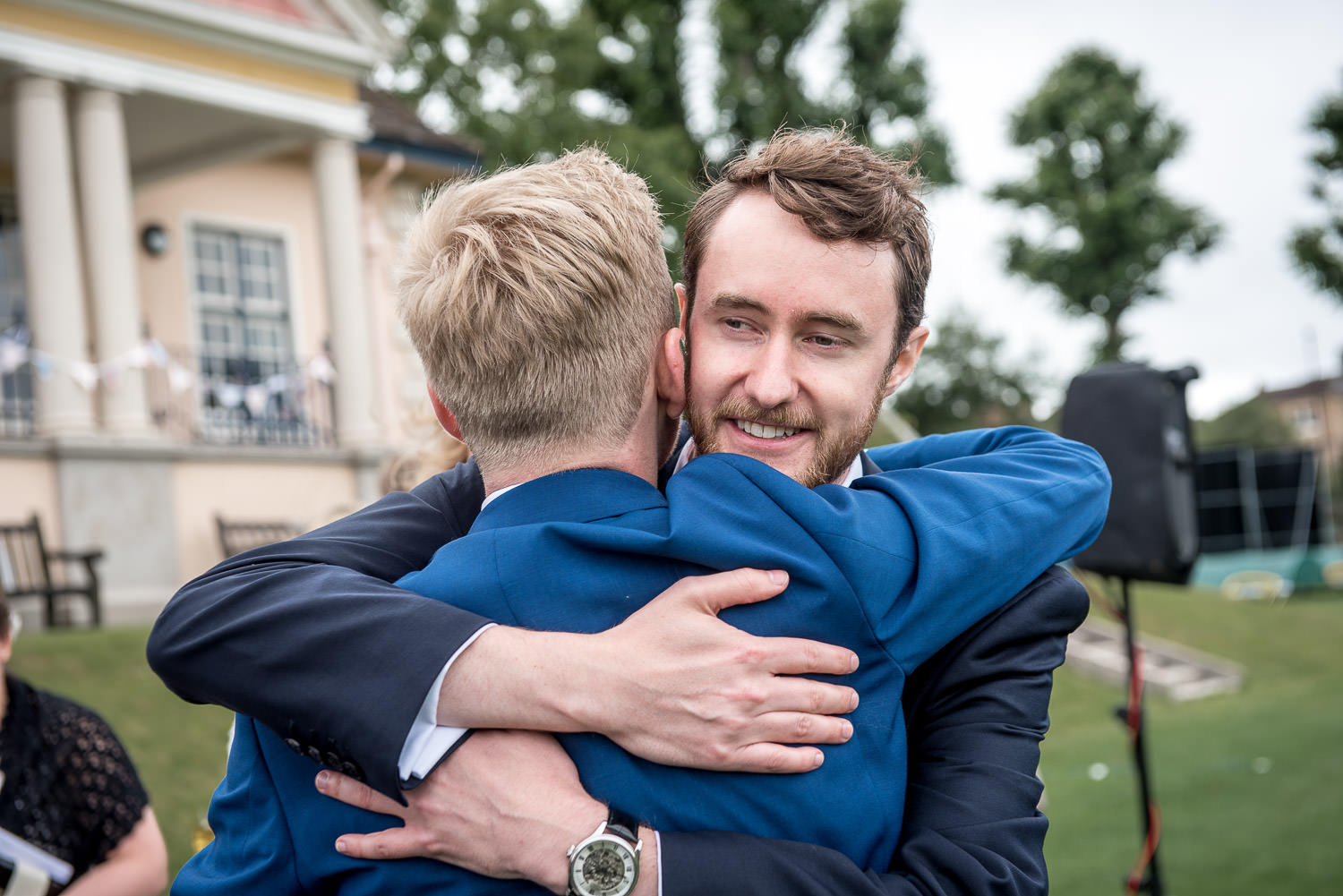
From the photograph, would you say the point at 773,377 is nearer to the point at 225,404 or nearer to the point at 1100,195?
the point at 225,404

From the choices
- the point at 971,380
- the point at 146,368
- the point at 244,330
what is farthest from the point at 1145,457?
the point at 971,380

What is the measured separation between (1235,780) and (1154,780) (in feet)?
2.25

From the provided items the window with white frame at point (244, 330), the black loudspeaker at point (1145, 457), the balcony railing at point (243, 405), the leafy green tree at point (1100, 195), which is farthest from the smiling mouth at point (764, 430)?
the leafy green tree at point (1100, 195)

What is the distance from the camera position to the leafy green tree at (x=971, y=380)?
133ft

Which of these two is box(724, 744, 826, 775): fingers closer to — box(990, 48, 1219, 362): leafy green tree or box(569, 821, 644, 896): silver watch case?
box(569, 821, 644, 896): silver watch case

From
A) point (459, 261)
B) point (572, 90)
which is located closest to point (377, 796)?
point (459, 261)

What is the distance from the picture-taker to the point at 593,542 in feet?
4.88

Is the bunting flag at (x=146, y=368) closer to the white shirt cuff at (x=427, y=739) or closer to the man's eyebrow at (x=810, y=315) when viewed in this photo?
the man's eyebrow at (x=810, y=315)

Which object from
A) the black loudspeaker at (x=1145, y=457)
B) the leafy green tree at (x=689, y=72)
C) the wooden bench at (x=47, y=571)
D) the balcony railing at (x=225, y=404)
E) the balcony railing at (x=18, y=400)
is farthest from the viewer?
the leafy green tree at (x=689, y=72)

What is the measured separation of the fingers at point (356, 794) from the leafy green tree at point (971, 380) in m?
38.4

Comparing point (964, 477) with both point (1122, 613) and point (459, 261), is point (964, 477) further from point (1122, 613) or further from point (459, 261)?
point (1122, 613)

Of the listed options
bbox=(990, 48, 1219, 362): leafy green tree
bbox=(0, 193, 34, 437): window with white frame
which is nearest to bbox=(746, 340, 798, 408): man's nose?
bbox=(0, 193, 34, 437): window with white frame

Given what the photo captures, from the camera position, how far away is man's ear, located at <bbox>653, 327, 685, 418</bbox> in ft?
5.49

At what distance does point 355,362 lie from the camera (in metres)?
13.3
